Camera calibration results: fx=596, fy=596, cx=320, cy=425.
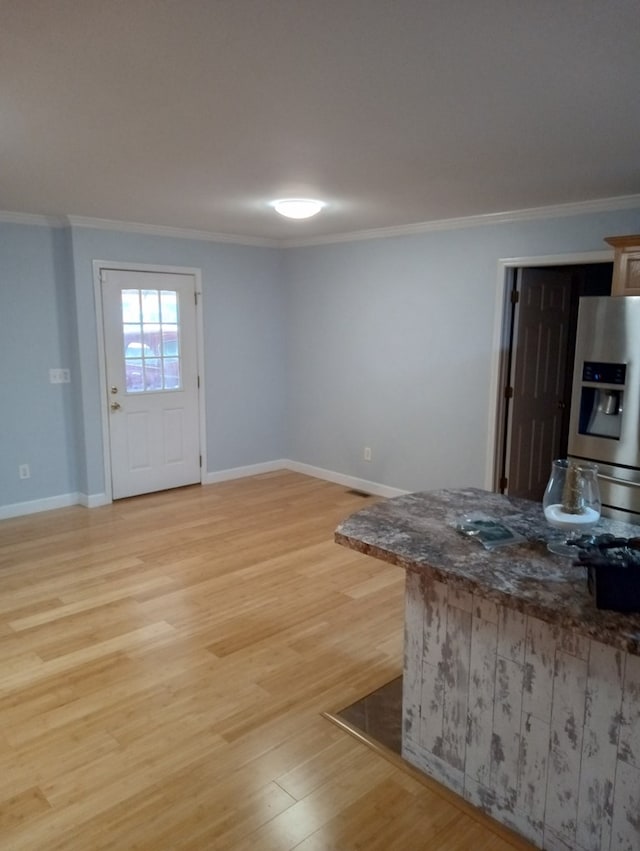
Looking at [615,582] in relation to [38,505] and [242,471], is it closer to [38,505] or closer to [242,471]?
[38,505]

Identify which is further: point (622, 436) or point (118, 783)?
point (622, 436)

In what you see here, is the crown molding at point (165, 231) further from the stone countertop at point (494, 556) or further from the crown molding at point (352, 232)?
the stone countertop at point (494, 556)

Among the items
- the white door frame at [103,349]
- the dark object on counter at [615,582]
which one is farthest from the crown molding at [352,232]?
the dark object on counter at [615,582]

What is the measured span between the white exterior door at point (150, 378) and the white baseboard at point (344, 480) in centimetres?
117

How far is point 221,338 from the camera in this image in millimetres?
5875

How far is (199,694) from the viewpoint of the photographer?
261 centimetres

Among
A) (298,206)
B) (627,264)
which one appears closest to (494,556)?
(627,264)

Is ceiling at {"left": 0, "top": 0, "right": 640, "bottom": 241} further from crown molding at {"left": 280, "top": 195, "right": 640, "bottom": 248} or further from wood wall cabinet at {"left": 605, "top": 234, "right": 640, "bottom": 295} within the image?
wood wall cabinet at {"left": 605, "top": 234, "right": 640, "bottom": 295}

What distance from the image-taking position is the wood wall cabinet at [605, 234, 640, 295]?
330 centimetres

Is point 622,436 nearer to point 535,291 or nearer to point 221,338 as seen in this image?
point 535,291

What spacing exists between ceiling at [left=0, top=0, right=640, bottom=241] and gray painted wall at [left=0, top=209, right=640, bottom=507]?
1005 mm

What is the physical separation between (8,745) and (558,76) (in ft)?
10.2

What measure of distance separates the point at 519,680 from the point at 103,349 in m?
4.32

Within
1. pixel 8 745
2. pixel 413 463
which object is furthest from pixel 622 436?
pixel 8 745
